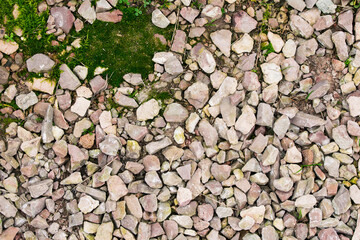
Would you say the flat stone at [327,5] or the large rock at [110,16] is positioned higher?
the flat stone at [327,5]

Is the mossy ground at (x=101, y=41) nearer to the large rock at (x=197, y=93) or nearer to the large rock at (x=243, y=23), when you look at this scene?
the large rock at (x=197, y=93)

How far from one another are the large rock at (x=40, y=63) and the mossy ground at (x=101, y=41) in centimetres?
4

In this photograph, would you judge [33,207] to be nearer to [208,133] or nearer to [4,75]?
[4,75]

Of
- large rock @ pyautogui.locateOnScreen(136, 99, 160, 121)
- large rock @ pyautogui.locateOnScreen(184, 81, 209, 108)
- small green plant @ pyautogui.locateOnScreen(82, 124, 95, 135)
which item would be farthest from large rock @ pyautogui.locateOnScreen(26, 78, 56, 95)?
large rock @ pyautogui.locateOnScreen(184, 81, 209, 108)

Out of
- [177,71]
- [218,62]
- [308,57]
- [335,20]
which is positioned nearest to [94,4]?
[177,71]

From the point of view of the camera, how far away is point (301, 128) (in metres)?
2.68

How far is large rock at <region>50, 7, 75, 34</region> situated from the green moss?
0.10 m

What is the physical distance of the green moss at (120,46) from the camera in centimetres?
261

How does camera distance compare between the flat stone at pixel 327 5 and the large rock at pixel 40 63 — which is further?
the flat stone at pixel 327 5

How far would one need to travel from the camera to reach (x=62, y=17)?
259cm

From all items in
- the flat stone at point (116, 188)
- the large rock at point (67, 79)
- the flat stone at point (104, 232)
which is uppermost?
the large rock at point (67, 79)

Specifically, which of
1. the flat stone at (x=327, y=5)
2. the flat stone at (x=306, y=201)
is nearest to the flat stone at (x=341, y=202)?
the flat stone at (x=306, y=201)

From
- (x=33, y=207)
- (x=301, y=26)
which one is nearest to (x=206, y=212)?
(x=33, y=207)

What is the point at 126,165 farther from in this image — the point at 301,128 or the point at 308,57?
the point at 308,57
